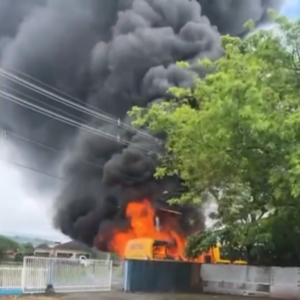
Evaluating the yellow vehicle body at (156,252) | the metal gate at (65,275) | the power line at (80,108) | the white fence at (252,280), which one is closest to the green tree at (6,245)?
the yellow vehicle body at (156,252)

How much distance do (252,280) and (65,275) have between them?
24.4ft

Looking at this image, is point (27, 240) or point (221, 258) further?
point (27, 240)

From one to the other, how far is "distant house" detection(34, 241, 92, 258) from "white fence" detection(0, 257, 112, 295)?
10.2 metres

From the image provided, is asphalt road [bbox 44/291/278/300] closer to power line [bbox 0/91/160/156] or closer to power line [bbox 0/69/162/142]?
power line [bbox 0/91/160/156]

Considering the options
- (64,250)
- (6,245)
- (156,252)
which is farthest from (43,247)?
(156,252)

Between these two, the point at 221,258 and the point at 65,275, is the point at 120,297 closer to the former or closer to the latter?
the point at 65,275

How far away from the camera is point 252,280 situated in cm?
1945

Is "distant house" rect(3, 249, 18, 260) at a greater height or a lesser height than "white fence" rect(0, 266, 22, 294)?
lesser

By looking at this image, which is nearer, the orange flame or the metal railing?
the metal railing

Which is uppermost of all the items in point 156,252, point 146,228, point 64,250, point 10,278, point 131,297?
point 146,228

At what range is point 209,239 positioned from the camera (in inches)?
795

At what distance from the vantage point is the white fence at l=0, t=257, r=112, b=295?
1412 cm

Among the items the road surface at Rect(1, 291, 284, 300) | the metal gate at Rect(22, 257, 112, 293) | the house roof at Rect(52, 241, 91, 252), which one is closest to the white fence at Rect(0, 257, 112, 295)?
the metal gate at Rect(22, 257, 112, 293)

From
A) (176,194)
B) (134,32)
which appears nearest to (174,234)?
(176,194)
